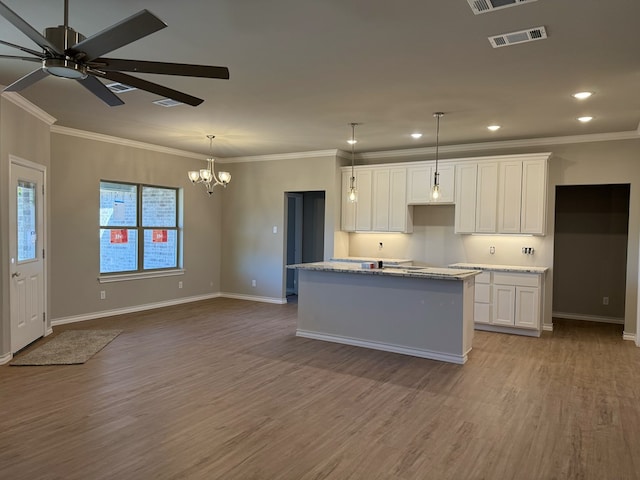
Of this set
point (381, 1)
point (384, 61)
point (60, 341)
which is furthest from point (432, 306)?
point (60, 341)

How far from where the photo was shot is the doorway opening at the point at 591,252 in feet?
23.3

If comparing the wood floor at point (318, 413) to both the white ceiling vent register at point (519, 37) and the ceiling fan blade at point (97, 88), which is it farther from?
the white ceiling vent register at point (519, 37)

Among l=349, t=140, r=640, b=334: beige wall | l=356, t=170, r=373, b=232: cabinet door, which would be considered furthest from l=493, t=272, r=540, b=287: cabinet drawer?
l=356, t=170, r=373, b=232: cabinet door

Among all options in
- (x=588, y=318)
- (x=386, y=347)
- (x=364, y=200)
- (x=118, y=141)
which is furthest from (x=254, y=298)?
(x=588, y=318)

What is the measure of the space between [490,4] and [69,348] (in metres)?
5.24

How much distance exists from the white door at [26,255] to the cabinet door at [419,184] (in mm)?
5092

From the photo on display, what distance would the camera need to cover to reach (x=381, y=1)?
8.79 feet

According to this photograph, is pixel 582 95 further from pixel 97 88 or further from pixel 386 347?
pixel 97 88

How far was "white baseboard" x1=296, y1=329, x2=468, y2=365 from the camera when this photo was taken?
4895 mm

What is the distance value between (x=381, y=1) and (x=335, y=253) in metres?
5.41

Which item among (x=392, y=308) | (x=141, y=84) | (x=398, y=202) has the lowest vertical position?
(x=392, y=308)

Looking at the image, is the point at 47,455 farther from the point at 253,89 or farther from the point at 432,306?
the point at 432,306

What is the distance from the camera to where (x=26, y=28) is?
201cm

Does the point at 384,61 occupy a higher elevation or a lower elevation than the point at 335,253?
higher
